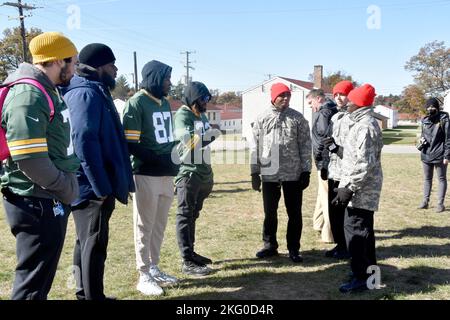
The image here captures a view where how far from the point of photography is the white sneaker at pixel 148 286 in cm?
414

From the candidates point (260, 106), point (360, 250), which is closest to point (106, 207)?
point (360, 250)

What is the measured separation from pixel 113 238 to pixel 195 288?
2.54 m

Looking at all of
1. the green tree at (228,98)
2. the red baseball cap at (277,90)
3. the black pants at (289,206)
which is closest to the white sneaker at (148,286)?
the black pants at (289,206)

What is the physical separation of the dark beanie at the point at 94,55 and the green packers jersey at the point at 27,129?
2.58 ft

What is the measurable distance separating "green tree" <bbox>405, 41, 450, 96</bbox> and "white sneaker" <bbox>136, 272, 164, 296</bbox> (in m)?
59.0

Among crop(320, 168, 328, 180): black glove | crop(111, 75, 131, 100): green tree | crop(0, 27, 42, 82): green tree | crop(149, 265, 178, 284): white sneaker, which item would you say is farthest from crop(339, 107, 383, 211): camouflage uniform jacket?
crop(111, 75, 131, 100): green tree

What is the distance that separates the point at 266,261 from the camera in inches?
208

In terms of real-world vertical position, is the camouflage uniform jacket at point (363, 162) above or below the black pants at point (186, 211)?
above

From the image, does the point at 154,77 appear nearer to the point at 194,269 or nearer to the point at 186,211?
the point at 186,211

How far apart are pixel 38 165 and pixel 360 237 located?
3176 mm

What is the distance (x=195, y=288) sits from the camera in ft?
14.3

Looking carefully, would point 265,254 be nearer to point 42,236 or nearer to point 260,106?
point 42,236

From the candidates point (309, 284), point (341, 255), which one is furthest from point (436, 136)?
point (309, 284)

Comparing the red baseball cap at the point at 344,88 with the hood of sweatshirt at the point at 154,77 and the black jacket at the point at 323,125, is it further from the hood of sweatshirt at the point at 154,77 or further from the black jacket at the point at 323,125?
the hood of sweatshirt at the point at 154,77
